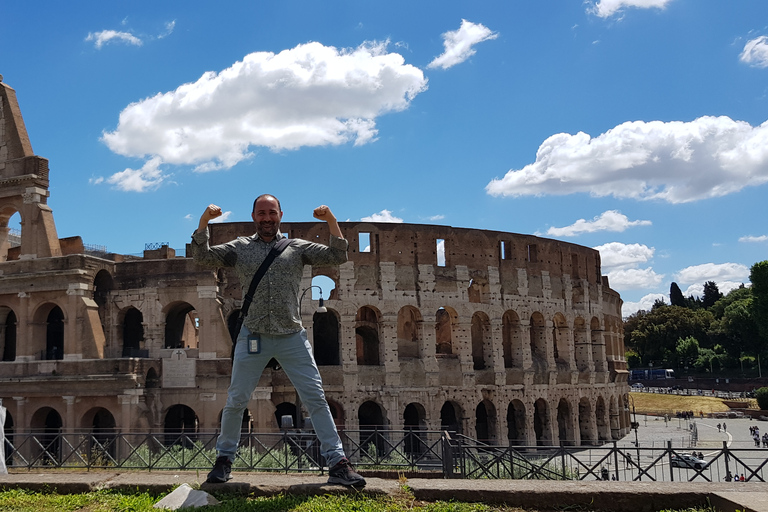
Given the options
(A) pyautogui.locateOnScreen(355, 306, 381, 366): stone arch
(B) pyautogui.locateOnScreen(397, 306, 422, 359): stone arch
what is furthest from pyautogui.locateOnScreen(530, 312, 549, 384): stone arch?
(A) pyautogui.locateOnScreen(355, 306, 381, 366): stone arch

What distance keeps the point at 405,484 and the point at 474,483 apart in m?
0.55

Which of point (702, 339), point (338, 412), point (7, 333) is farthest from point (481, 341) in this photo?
point (702, 339)

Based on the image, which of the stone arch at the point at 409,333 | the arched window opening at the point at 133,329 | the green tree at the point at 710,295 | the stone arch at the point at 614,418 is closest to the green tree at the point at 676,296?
the green tree at the point at 710,295

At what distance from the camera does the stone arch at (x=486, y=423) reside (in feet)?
97.3

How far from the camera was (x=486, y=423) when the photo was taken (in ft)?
106

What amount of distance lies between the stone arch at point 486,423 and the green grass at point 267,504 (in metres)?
25.4

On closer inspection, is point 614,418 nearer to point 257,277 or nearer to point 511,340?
point 511,340

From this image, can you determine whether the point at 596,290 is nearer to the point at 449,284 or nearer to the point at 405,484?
the point at 449,284

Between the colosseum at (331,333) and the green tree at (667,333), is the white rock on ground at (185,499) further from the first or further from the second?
the green tree at (667,333)

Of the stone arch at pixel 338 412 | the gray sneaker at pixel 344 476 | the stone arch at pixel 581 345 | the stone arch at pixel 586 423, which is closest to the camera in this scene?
the gray sneaker at pixel 344 476

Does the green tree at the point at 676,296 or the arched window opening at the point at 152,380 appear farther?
the green tree at the point at 676,296

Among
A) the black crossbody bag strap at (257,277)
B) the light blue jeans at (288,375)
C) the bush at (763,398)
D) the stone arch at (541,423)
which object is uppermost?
the black crossbody bag strap at (257,277)

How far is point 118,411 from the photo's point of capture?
2305 centimetres

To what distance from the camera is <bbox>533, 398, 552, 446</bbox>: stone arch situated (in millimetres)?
31328
